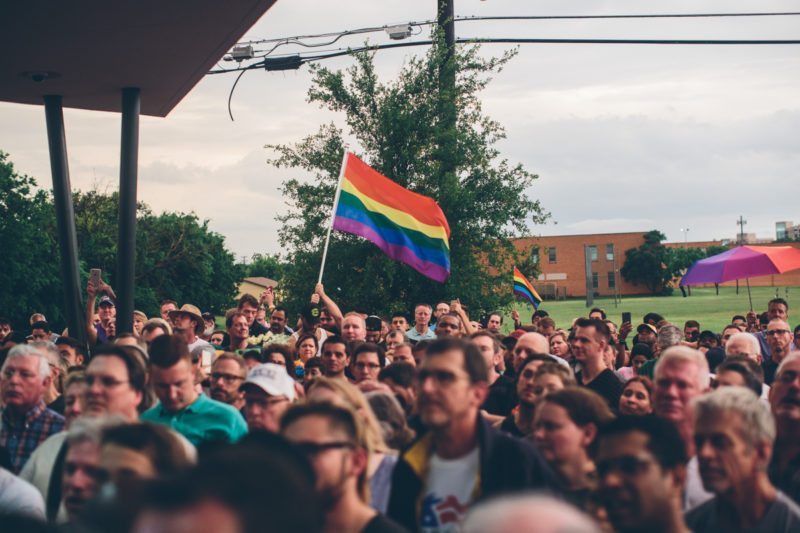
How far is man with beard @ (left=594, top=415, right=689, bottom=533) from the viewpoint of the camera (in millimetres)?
3553

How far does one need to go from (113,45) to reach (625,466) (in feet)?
26.6

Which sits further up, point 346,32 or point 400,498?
point 346,32

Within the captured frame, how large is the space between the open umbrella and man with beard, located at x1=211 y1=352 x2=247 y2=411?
1139 cm

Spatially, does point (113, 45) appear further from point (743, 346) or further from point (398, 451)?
point (743, 346)

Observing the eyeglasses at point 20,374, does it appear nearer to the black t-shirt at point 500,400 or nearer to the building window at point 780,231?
the black t-shirt at point 500,400

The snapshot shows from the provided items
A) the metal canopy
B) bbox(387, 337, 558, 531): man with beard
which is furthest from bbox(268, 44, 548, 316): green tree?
bbox(387, 337, 558, 531): man with beard

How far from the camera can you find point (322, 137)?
2191 centimetres

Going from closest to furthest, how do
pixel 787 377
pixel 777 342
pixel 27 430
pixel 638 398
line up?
pixel 787 377 < pixel 27 430 < pixel 638 398 < pixel 777 342

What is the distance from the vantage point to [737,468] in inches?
158

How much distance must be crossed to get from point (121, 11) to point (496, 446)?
6520 mm

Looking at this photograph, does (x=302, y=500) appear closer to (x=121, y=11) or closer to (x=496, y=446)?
(x=496, y=446)

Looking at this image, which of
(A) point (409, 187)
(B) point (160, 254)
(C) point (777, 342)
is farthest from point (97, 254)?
(C) point (777, 342)

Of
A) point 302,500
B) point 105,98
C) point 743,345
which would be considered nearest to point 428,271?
point 105,98

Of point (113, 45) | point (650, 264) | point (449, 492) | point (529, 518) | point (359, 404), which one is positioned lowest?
point (449, 492)
